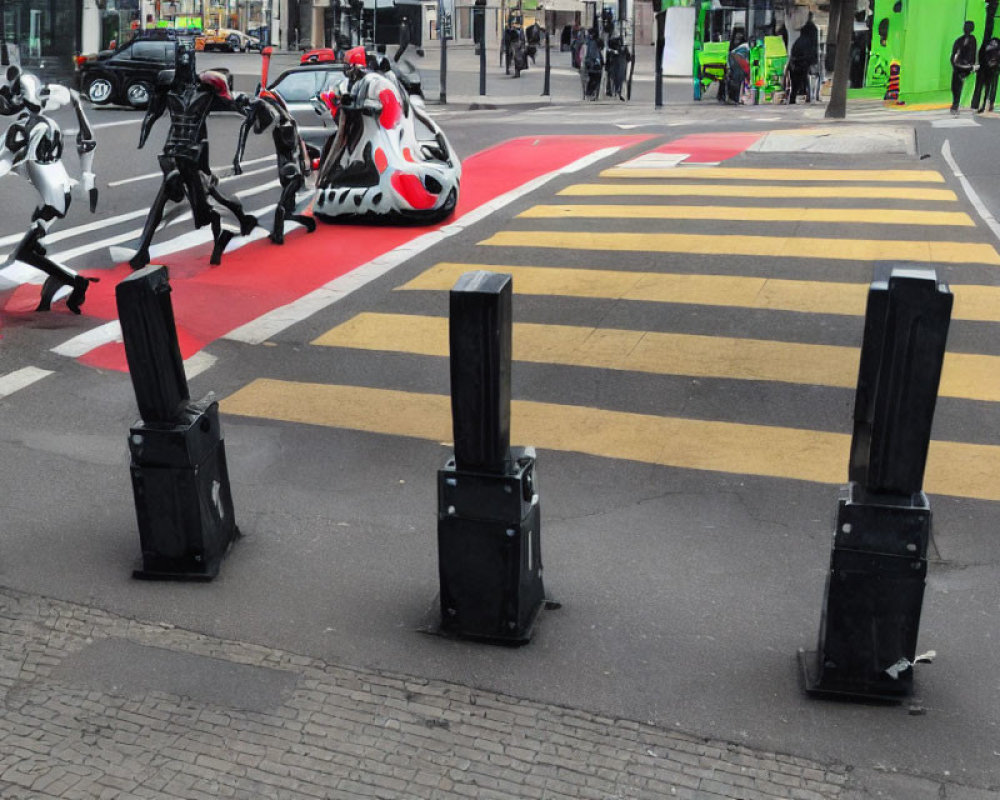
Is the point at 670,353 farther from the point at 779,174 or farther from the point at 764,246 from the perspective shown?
the point at 779,174

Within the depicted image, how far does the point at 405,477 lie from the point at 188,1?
74.5m

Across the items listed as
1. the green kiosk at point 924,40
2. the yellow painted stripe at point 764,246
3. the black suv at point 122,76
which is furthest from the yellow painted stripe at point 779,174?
the black suv at point 122,76

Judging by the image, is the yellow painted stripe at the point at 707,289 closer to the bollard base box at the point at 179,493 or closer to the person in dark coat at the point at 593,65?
the bollard base box at the point at 179,493

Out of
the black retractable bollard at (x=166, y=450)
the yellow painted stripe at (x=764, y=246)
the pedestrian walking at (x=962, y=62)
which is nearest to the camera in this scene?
the black retractable bollard at (x=166, y=450)

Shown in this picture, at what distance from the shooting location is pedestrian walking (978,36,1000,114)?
85.9 ft

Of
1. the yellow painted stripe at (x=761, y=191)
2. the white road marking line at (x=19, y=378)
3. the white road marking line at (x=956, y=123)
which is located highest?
the white road marking line at (x=956, y=123)

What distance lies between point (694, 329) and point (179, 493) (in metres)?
5.37

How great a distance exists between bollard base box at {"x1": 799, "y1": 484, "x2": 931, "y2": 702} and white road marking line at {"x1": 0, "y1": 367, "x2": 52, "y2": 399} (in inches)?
240

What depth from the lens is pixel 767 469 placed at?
711cm

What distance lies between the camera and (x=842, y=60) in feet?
82.8

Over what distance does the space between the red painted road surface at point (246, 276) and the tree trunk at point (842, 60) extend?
1095 cm

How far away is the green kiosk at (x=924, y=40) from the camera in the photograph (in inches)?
1179

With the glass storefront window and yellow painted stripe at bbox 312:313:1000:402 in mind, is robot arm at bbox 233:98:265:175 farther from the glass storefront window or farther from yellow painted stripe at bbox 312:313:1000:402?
the glass storefront window

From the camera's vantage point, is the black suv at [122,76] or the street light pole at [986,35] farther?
the black suv at [122,76]
